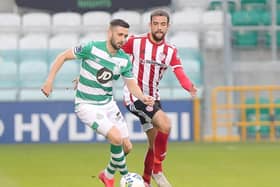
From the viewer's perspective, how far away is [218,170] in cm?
1248

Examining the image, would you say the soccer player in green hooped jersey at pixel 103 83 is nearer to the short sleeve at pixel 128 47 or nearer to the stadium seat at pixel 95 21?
the short sleeve at pixel 128 47

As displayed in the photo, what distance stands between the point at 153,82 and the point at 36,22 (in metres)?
10.6

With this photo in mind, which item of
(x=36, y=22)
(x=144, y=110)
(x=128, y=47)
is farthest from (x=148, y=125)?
(x=36, y=22)

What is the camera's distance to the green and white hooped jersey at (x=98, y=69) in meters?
9.48

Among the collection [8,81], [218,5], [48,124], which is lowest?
[48,124]

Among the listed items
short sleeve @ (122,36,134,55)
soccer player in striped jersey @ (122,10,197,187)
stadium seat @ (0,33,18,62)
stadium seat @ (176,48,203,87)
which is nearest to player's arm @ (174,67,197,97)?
soccer player in striped jersey @ (122,10,197,187)

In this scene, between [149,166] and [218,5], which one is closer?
[149,166]

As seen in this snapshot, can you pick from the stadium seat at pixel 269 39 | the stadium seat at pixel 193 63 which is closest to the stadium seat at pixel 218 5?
the stadium seat at pixel 269 39

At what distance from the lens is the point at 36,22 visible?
2070 centimetres

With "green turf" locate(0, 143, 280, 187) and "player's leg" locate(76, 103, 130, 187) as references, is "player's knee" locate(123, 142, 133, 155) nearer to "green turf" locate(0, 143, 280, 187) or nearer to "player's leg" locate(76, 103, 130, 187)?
"player's leg" locate(76, 103, 130, 187)

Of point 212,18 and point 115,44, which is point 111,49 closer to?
point 115,44

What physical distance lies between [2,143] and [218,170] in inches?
264

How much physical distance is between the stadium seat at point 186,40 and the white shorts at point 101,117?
10.1m

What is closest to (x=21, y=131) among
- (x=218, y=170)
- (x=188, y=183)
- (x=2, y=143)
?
(x=2, y=143)
